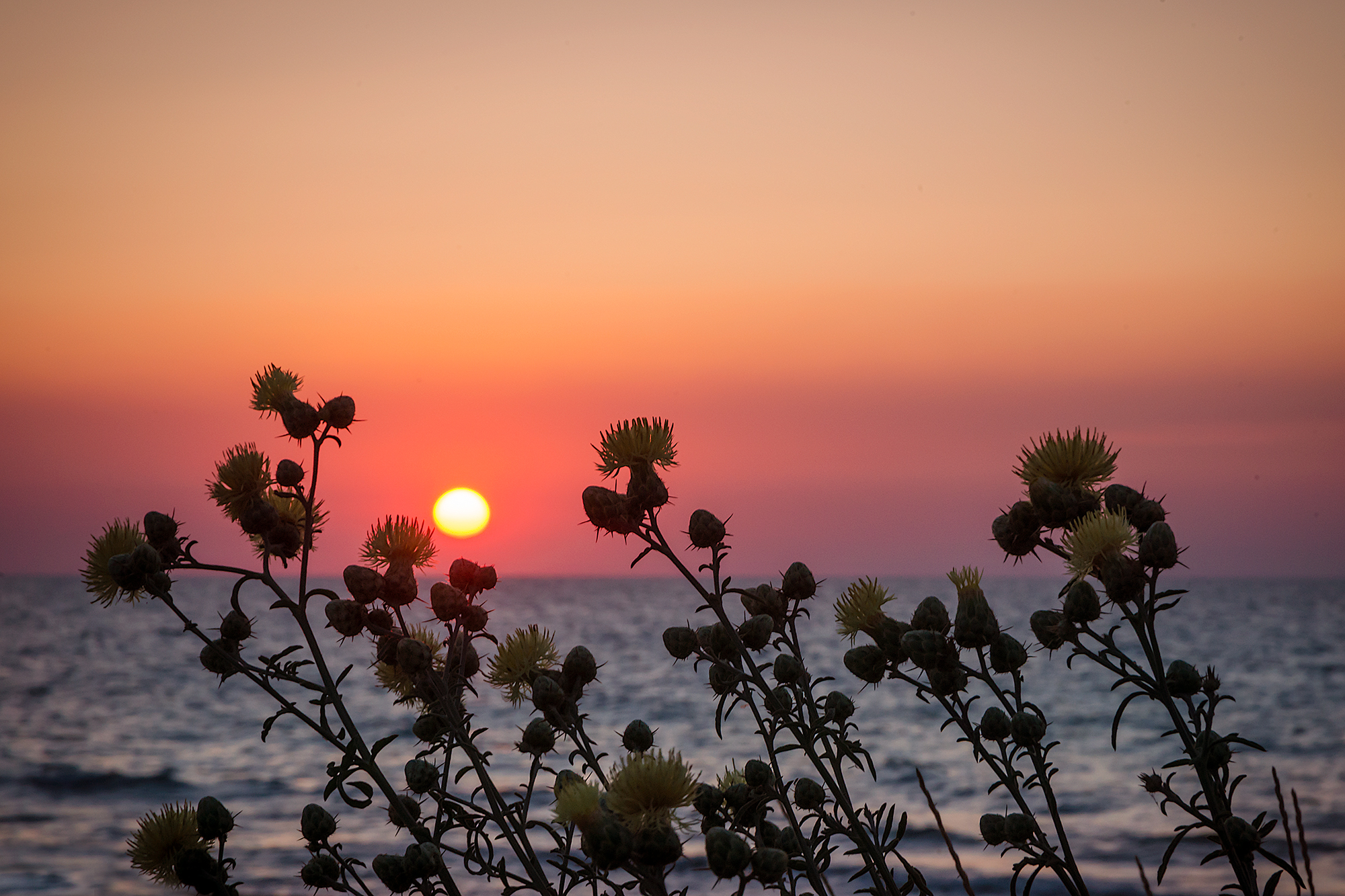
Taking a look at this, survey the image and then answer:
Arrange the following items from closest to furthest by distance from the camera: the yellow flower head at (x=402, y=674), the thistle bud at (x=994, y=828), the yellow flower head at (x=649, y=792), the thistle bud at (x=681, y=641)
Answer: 1. the yellow flower head at (x=649, y=792)
2. the thistle bud at (x=994, y=828)
3. the thistle bud at (x=681, y=641)
4. the yellow flower head at (x=402, y=674)

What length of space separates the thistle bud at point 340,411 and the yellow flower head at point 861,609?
1.55m

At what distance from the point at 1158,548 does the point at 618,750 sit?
62.3 feet

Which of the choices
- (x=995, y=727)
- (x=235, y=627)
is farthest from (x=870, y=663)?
(x=235, y=627)

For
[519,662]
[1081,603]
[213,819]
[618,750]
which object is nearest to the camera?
[1081,603]

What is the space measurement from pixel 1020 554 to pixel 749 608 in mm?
811

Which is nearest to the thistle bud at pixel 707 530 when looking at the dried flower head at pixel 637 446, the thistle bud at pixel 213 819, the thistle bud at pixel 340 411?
the dried flower head at pixel 637 446

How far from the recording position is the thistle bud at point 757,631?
120 inches

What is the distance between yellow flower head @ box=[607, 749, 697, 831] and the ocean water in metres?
1.24

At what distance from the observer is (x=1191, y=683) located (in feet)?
8.71

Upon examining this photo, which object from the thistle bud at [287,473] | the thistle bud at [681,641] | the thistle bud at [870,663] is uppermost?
the thistle bud at [287,473]

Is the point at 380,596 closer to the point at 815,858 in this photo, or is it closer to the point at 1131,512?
the point at 815,858

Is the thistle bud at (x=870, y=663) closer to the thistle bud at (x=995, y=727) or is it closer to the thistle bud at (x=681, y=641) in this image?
the thistle bud at (x=995, y=727)

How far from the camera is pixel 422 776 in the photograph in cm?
300

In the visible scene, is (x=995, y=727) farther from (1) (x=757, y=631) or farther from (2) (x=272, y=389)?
→ (2) (x=272, y=389)
